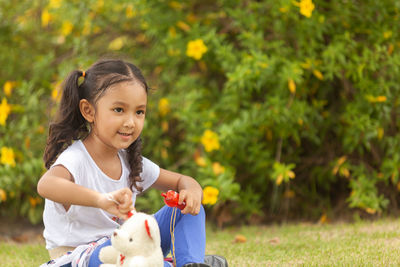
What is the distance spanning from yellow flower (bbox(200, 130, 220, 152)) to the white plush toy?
67.5 inches

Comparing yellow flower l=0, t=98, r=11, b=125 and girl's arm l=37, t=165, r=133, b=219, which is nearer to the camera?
girl's arm l=37, t=165, r=133, b=219

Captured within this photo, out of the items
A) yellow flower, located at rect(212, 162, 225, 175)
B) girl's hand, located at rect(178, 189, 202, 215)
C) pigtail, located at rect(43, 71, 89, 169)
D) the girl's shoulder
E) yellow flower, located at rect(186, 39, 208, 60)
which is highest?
yellow flower, located at rect(186, 39, 208, 60)

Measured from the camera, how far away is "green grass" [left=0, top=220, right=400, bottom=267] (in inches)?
97.0

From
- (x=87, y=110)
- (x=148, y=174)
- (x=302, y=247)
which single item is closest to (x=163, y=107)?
(x=302, y=247)

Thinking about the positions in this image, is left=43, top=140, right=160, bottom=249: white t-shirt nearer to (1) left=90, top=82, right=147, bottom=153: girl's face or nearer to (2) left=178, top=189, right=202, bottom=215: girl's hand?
(1) left=90, top=82, right=147, bottom=153: girl's face

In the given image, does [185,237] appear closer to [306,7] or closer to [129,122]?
[129,122]

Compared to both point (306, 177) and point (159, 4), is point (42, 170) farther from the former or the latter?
point (306, 177)

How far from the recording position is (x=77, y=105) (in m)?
2.24

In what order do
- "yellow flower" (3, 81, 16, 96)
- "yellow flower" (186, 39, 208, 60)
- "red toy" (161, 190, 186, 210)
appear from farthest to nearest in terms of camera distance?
1. "yellow flower" (3, 81, 16, 96)
2. "yellow flower" (186, 39, 208, 60)
3. "red toy" (161, 190, 186, 210)

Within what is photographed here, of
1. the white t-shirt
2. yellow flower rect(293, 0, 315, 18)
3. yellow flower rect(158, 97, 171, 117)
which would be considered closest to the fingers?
the white t-shirt

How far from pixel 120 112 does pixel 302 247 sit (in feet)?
4.35

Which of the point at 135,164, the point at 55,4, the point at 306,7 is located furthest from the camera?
the point at 55,4

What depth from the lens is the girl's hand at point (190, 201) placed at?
6.88 feet

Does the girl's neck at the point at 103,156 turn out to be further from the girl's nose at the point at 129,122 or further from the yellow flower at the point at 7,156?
the yellow flower at the point at 7,156
